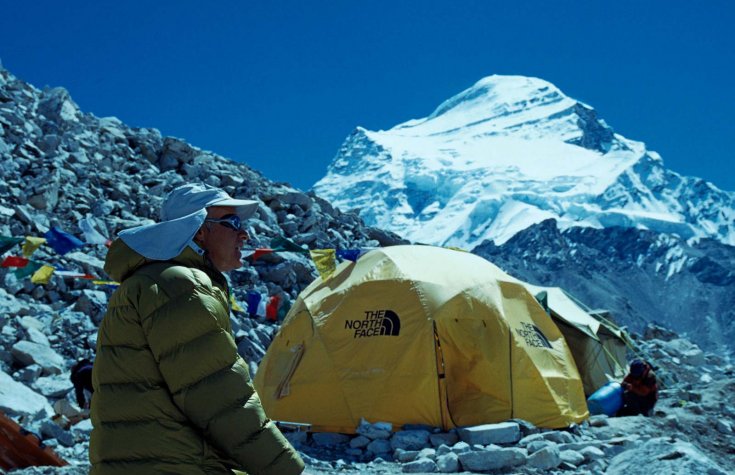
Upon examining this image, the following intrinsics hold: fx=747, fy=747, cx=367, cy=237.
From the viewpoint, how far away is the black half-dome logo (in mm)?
10500

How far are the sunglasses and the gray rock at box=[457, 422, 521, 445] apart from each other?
6.37 metres

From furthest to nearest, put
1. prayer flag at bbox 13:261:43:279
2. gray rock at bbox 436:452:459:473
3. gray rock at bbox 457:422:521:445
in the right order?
1. prayer flag at bbox 13:261:43:279
2. gray rock at bbox 457:422:521:445
3. gray rock at bbox 436:452:459:473

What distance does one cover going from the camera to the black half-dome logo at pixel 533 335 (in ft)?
34.4

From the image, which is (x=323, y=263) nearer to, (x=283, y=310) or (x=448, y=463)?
(x=448, y=463)

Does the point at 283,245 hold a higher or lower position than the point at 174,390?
higher

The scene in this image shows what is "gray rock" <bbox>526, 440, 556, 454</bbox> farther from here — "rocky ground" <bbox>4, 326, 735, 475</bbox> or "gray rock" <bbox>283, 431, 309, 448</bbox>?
"gray rock" <bbox>283, 431, 309, 448</bbox>

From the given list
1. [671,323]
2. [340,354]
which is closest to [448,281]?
[340,354]

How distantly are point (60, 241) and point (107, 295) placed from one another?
237 centimetres

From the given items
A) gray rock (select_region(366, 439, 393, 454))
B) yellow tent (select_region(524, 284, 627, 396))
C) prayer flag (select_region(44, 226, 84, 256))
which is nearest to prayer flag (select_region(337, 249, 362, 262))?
gray rock (select_region(366, 439, 393, 454))

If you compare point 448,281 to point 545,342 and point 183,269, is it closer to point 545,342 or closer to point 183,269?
point 545,342

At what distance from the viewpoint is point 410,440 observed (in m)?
8.98

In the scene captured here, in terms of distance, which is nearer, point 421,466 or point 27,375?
point 421,466

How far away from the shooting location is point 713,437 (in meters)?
11.4

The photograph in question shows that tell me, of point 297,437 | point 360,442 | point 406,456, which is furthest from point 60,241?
point 406,456
